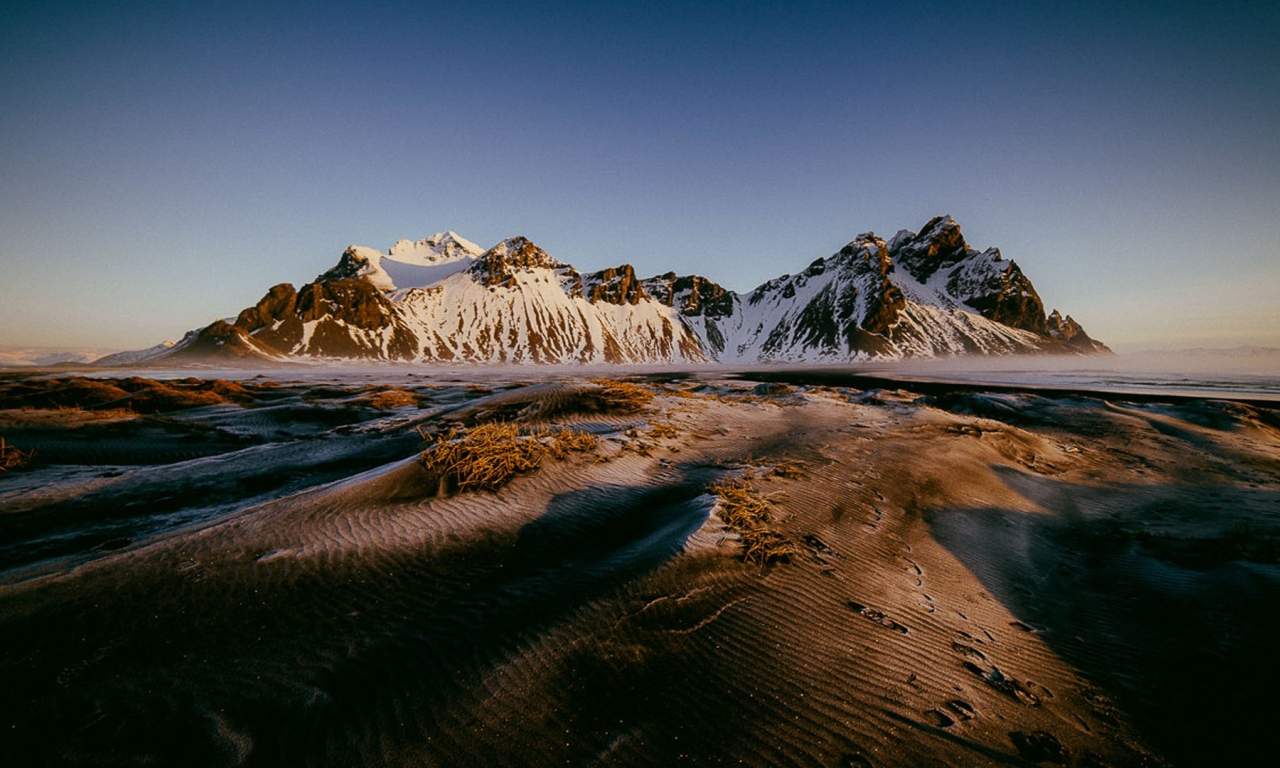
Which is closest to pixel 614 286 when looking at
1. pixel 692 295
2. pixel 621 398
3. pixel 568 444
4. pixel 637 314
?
pixel 637 314

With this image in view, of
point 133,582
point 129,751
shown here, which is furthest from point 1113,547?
point 133,582

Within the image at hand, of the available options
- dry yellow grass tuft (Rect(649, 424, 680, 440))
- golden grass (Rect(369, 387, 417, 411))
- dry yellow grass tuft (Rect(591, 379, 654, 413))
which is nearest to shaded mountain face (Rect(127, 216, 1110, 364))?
golden grass (Rect(369, 387, 417, 411))

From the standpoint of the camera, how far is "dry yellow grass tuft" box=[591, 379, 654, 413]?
36.2ft

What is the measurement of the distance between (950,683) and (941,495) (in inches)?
187

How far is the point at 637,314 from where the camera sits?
169 metres

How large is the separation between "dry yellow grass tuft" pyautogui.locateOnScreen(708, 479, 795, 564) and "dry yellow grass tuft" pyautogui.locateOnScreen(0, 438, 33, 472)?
11905 mm

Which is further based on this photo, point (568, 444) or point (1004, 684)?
point (568, 444)

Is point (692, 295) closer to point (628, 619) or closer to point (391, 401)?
point (391, 401)

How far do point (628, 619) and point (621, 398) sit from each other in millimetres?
8732

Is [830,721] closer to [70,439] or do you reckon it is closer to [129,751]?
[129,751]

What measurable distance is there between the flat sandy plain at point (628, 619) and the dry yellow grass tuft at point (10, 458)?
483 millimetres

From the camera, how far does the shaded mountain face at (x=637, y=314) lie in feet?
392

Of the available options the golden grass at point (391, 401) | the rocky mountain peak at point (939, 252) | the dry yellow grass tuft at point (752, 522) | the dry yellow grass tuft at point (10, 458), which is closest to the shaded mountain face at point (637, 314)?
the rocky mountain peak at point (939, 252)

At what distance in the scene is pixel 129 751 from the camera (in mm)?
1918
